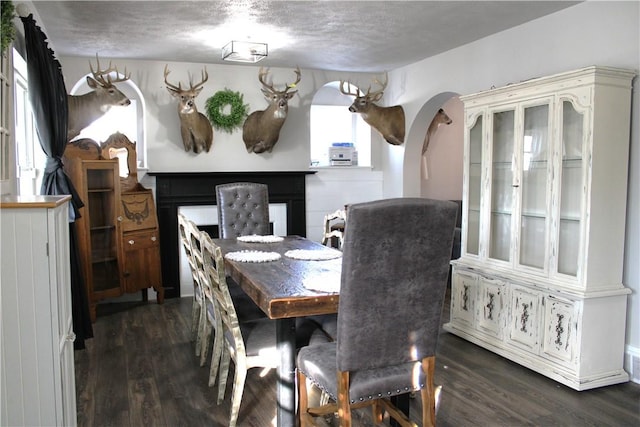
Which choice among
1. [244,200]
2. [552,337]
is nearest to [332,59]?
[244,200]

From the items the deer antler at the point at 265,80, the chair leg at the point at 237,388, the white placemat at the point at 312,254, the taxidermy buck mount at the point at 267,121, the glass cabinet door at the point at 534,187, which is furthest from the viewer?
the taxidermy buck mount at the point at 267,121

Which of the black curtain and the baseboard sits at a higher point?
the black curtain

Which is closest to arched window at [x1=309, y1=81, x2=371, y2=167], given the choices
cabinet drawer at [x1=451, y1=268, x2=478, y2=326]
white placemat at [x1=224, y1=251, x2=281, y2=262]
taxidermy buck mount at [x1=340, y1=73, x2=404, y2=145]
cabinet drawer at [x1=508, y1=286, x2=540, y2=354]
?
taxidermy buck mount at [x1=340, y1=73, x2=404, y2=145]

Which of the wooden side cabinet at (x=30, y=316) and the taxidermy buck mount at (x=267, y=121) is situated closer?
the wooden side cabinet at (x=30, y=316)

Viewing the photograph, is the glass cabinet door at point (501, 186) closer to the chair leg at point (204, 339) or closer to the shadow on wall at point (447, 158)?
the chair leg at point (204, 339)

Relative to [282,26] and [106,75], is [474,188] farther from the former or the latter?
[106,75]

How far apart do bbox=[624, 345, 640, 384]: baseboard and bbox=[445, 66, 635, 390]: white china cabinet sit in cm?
6

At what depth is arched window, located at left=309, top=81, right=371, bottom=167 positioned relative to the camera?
6.39 meters

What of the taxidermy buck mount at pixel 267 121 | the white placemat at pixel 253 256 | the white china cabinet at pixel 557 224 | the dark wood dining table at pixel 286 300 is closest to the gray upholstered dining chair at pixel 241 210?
the taxidermy buck mount at pixel 267 121

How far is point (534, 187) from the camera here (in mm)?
3576

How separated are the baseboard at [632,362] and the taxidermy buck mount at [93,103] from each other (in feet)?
14.9

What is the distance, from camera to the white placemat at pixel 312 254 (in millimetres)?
3370

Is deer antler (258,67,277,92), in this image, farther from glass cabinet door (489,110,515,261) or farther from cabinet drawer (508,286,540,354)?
cabinet drawer (508,286,540,354)

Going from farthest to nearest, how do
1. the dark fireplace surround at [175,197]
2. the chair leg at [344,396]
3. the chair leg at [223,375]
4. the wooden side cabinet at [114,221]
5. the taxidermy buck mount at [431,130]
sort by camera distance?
the taxidermy buck mount at [431,130]
the dark fireplace surround at [175,197]
the wooden side cabinet at [114,221]
the chair leg at [223,375]
the chair leg at [344,396]
